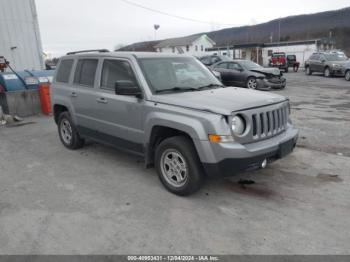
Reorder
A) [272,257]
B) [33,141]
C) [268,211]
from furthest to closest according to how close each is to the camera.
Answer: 1. [33,141]
2. [268,211]
3. [272,257]

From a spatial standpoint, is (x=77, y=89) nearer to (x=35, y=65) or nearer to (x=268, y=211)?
(x=268, y=211)

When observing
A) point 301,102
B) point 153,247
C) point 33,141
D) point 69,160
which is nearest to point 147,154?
point 153,247

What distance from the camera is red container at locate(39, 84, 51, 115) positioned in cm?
1054

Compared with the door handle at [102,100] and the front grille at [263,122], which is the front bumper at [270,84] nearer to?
the front grille at [263,122]

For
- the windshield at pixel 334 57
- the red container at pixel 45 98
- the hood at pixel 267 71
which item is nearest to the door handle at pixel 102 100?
the red container at pixel 45 98

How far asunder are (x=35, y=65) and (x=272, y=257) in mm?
13706

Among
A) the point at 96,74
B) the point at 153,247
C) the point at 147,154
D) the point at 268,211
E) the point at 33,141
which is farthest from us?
the point at 33,141

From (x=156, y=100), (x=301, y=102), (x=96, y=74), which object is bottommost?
(x=301, y=102)

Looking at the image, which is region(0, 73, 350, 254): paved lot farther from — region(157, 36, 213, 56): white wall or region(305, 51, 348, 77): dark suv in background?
region(157, 36, 213, 56): white wall

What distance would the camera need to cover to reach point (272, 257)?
9.61 feet

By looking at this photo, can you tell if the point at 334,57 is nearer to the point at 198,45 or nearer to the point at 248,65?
the point at 248,65

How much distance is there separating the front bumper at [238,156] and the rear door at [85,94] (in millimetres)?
2537

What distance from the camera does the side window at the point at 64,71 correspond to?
6.00 metres

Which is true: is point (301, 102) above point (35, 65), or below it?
below
